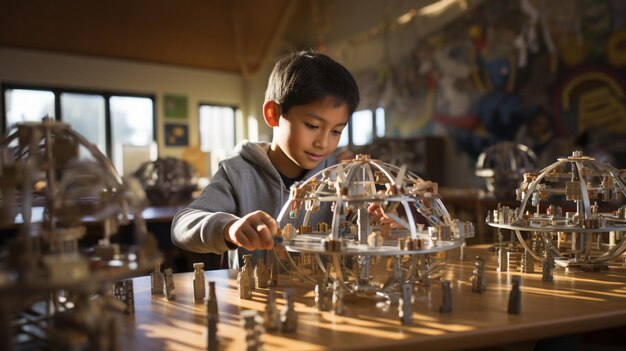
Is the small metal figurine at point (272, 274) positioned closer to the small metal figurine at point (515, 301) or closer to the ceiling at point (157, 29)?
the small metal figurine at point (515, 301)

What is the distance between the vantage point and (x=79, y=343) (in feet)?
3.38

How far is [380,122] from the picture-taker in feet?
31.4

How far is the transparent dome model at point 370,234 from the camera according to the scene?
128 cm

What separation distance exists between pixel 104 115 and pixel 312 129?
9369mm

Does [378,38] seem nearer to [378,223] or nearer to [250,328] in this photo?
[378,223]

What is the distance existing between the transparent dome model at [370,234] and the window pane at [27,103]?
28.5ft

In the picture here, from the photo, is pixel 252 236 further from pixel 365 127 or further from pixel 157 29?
pixel 157 29

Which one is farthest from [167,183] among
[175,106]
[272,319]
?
A: [175,106]

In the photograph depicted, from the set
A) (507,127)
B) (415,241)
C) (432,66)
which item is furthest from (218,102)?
(415,241)

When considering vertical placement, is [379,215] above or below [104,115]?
below

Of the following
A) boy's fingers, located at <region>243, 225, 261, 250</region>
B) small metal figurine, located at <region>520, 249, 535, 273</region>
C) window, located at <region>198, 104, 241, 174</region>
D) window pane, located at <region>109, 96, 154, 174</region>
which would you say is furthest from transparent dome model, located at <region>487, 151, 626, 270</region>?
window, located at <region>198, 104, 241, 174</region>

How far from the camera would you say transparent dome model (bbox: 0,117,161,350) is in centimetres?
86

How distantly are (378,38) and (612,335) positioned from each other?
7790mm

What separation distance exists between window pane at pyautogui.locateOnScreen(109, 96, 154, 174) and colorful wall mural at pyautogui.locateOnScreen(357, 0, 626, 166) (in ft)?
14.4
